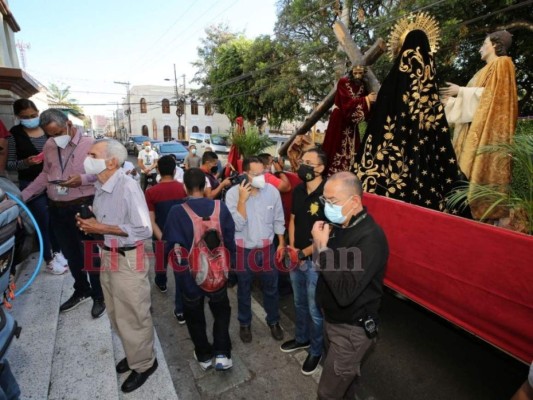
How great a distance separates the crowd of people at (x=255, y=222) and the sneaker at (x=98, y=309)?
0.03 meters

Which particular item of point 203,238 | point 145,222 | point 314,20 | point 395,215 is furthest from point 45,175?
point 314,20

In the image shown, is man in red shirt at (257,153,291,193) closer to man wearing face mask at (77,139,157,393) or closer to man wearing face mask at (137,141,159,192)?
man wearing face mask at (77,139,157,393)

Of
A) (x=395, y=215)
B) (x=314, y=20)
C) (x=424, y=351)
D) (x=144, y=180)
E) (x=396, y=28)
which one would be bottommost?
(x=424, y=351)

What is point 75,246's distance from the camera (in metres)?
3.12

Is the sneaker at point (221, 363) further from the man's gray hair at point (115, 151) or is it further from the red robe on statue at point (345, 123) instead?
the red robe on statue at point (345, 123)

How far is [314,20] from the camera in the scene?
1508cm

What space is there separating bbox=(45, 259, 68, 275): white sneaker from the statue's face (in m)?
4.20

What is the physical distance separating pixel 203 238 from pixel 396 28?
301cm

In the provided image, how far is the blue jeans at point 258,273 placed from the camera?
3082 millimetres

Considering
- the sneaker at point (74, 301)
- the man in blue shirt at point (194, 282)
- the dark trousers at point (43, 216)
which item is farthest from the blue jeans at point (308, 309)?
the dark trousers at point (43, 216)

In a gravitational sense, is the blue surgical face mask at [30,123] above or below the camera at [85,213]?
above

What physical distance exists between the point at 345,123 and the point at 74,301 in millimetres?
3673

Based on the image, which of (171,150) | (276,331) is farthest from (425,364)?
(171,150)

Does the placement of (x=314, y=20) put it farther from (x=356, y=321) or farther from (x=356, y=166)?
(x=356, y=321)
